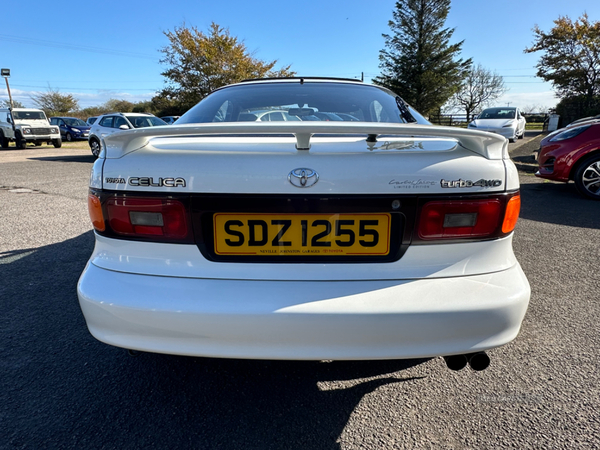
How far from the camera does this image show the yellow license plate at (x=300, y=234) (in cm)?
143

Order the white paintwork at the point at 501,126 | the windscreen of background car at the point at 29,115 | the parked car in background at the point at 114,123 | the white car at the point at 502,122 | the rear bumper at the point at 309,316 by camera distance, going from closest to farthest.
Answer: the rear bumper at the point at 309,316 < the parked car in background at the point at 114,123 < the white paintwork at the point at 501,126 < the white car at the point at 502,122 < the windscreen of background car at the point at 29,115

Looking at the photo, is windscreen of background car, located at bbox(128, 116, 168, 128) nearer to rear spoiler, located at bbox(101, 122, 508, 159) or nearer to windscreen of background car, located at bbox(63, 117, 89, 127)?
rear spoiler, located at bbox(101, 122, 508, 159)

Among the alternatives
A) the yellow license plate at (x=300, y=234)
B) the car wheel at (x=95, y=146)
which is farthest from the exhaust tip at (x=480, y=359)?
the car wheel at (x=95, y=146)

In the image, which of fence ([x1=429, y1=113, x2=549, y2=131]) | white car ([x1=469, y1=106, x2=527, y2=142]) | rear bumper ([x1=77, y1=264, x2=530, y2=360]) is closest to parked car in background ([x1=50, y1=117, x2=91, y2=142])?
white car ([x1=469, y1=106, x2=527, y2=142])

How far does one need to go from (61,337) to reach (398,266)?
6.55 feet

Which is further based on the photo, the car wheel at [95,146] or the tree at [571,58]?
the tree at [571,58]

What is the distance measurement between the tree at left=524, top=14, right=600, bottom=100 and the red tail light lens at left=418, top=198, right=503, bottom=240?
88.9 ft

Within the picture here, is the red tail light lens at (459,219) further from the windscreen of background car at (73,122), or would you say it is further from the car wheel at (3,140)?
the windscreen of background car at (73,122)

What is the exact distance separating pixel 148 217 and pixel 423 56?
120 feet

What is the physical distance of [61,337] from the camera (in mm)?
2293

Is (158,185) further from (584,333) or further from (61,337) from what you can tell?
(584,333)

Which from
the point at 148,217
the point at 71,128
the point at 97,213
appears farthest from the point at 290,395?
the point at 71,128

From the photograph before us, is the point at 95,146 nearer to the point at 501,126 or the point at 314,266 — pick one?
the point at 314,266

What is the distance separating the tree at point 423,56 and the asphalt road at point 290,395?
34.2 meters
